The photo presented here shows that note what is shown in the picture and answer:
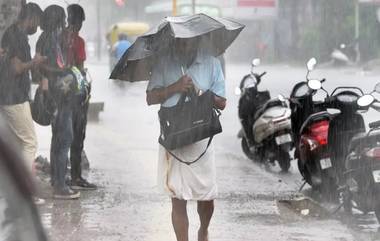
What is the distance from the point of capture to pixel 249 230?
6.88m

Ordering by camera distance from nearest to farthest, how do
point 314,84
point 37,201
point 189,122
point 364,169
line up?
point 37,201
point 189,122
point 364,169
point 314,84

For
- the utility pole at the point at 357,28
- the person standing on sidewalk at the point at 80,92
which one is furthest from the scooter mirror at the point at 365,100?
the utility pole at the point at 357,28

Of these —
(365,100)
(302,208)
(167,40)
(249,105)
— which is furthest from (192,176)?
(249,105)

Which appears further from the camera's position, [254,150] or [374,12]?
[374,12]

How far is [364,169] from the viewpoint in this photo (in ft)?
22.4

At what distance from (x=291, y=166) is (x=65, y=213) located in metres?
4.27

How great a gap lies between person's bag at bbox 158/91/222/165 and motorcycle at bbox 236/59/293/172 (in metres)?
4.79

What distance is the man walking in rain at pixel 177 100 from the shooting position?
18.3 feet

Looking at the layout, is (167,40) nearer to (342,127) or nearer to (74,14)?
(342,127)

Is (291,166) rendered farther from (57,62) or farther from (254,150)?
(57,62)

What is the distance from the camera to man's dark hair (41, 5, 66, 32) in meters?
7.70

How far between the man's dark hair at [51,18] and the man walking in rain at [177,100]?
2.26 metres

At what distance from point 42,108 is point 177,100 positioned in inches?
96.0

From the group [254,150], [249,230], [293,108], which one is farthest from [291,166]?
[249,230]
